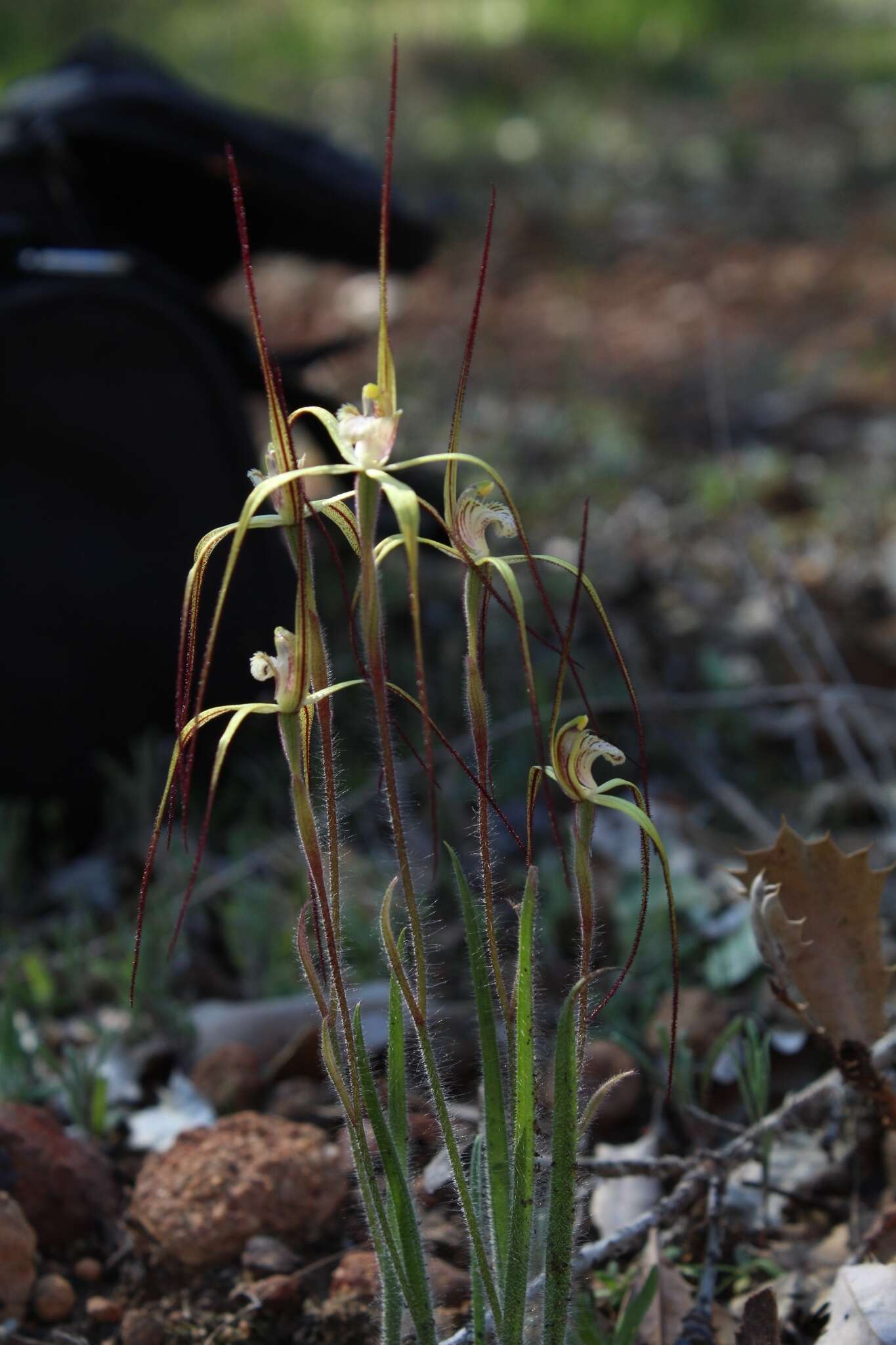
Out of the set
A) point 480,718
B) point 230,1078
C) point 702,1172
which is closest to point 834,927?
point 702,1172

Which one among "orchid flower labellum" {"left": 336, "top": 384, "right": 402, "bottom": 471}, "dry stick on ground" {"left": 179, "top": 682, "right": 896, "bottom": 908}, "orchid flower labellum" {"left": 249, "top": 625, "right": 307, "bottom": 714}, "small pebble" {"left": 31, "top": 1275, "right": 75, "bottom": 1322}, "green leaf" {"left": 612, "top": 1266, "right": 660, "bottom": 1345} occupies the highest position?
"dry stick on ground" {"left": 179, "top": 682, "right": 896, "bottom": 908}

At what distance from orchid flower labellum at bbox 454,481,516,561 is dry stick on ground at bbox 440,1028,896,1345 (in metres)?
0.55

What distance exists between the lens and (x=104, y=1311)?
1285 millimetres

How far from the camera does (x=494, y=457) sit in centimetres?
365

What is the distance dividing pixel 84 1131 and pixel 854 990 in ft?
2.74

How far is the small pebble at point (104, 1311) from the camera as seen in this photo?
1283 millimetres

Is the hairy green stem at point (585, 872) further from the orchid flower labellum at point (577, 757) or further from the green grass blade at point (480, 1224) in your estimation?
the green grass blade at point (480, 1224)

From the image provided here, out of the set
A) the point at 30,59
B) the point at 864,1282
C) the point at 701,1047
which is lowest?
the point at 864,1282

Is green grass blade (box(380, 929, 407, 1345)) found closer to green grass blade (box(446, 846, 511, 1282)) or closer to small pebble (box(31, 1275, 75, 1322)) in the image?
green grass blade (box(446, 846, 511, 1282))

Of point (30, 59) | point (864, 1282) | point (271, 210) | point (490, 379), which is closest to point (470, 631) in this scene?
point (864, 1282)

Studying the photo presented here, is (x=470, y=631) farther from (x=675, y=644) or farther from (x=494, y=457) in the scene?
(x=494, y=457)

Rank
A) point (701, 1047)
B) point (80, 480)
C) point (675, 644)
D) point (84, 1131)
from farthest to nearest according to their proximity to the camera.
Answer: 1. point (675, 644)
2. point (80, 480)
3. point (701, 1047)
4. point (84, 1131)

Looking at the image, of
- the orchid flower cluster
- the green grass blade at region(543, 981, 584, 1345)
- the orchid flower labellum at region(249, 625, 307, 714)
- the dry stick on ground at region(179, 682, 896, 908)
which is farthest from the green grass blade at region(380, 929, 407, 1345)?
the dry stick on ground at region(179, 682, 896, 908)

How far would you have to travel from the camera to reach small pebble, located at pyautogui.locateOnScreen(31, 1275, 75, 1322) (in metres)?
1.29
